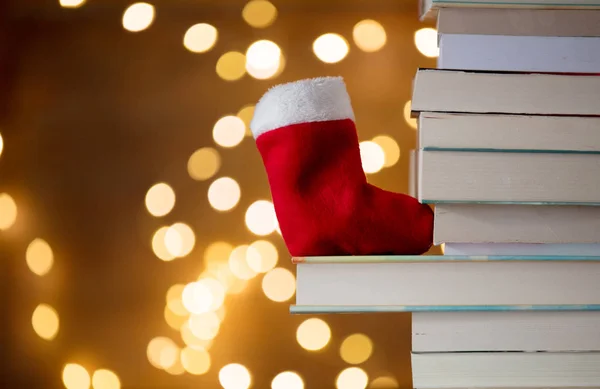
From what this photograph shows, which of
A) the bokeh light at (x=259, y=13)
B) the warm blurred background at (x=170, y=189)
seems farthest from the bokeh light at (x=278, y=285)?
the bokeh light at (x=259, y=13)

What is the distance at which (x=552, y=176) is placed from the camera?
0.62 meters

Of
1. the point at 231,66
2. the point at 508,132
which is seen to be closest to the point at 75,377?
the point at 231,66

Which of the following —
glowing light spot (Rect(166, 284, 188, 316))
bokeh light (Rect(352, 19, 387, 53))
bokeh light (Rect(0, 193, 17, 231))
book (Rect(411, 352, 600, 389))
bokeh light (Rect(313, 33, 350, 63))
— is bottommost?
book (Rect(411, 352, 600, 389))

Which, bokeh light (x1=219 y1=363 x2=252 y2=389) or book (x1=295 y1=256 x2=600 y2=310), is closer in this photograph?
book (x1=295 y1=256 x2=600 y2=310)

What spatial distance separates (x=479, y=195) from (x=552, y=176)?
0.28ft

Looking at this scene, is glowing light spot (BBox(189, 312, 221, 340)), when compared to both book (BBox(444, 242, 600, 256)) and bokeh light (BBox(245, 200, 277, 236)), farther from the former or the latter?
book (BBox(444, 242, 600, 256))

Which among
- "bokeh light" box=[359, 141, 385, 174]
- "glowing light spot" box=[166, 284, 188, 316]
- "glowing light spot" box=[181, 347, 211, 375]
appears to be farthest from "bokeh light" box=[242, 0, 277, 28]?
"glowing light spot" box=[181, 347, 211, 375]

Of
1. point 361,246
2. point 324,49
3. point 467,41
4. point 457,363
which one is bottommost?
point 457,363

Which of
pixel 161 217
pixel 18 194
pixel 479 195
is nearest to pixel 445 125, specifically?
pixel 479 195

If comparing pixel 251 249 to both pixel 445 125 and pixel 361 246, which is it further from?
pixel 445 125

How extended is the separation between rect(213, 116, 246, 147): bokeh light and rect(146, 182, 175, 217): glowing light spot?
0.13m

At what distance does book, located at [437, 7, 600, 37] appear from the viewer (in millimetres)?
637

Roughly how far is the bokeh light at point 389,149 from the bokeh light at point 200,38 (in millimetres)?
351

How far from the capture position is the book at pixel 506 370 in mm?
628
